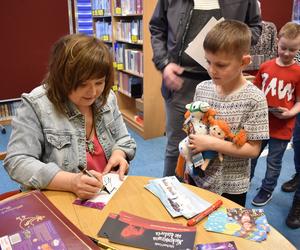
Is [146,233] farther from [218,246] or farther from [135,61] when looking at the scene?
[135,61]

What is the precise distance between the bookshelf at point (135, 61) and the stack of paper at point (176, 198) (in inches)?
89.8

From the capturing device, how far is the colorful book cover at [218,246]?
80 centimetres

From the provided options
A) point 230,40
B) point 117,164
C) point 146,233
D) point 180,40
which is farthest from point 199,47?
point 146,233

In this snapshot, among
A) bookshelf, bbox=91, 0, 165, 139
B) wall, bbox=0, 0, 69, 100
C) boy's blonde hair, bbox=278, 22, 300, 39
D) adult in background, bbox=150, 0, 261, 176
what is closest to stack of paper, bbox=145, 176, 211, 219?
adult in background, bbox=150, 0, 261, 176

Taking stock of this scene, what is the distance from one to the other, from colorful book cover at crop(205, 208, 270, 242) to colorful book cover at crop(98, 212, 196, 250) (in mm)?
73

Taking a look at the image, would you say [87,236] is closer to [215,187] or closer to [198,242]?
[198,242]

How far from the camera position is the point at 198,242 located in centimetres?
83

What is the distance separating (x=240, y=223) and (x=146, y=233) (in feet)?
0.88

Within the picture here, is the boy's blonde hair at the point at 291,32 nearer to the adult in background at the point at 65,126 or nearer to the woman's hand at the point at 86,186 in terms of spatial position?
the adult in background at the point at 65,126

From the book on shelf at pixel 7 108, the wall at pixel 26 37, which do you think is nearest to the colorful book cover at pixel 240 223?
the wall at pixel 26 37

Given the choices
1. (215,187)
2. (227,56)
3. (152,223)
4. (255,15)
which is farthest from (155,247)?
(255,15)

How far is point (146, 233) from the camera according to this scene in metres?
0.85

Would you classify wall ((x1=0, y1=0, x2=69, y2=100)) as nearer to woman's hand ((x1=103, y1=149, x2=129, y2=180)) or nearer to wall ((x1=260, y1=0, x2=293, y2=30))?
wall ((x1=260, y1=0, x2=293, y2=30))

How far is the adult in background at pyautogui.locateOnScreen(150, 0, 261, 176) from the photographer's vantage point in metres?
1.58
